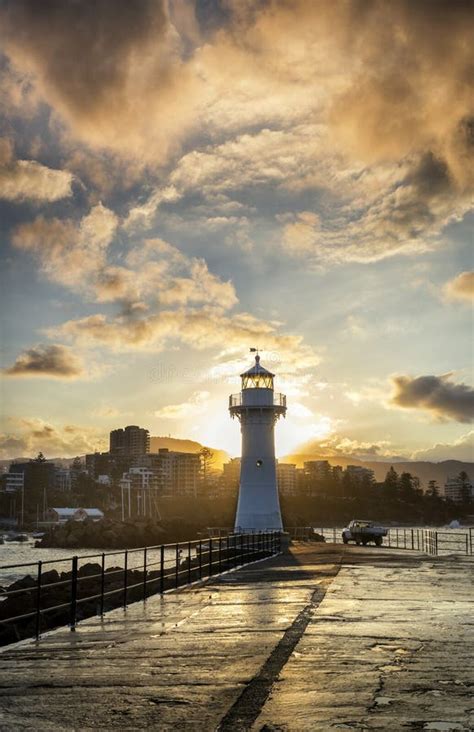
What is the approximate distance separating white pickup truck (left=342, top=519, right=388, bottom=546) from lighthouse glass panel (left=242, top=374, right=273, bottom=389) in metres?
15.6

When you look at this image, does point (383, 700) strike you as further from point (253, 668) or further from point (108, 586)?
point (108, 586)

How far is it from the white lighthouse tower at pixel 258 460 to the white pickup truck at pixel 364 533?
12200mm

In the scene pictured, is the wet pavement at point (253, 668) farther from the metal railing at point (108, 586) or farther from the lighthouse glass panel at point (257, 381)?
the lighthouse glass panel at point (257, 381)

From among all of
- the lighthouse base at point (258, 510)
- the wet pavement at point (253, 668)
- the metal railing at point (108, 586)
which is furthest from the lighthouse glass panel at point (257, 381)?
the wet pavement at point (253, 668)

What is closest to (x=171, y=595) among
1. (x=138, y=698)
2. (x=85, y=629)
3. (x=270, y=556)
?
(x=85, y=629)

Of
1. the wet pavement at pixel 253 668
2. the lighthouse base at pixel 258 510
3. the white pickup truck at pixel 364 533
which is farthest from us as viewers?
the white pickup truck at pixel 364 533

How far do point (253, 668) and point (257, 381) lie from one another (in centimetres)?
4234

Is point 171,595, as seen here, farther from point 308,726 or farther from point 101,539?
point 101,539

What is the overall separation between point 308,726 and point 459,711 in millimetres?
1394

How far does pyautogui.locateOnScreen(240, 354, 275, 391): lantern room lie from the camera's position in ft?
167

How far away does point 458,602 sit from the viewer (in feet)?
52.4

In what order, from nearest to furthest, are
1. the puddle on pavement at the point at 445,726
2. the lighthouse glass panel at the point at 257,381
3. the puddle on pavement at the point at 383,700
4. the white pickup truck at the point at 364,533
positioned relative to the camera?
the puddle on pavement at the point at 445,726, the puddle on pavement at the point at 383,700, the lighthouse glass panel at the point at 257,381, the white pickup truck at the point at 364,533

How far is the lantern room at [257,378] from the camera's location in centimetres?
5091

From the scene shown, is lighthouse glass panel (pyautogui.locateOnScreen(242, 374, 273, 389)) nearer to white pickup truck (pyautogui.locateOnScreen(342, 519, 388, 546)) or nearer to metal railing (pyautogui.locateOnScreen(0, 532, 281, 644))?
metal railing (pyautogui.locateOnScreen(0, 532, 281, 644))
